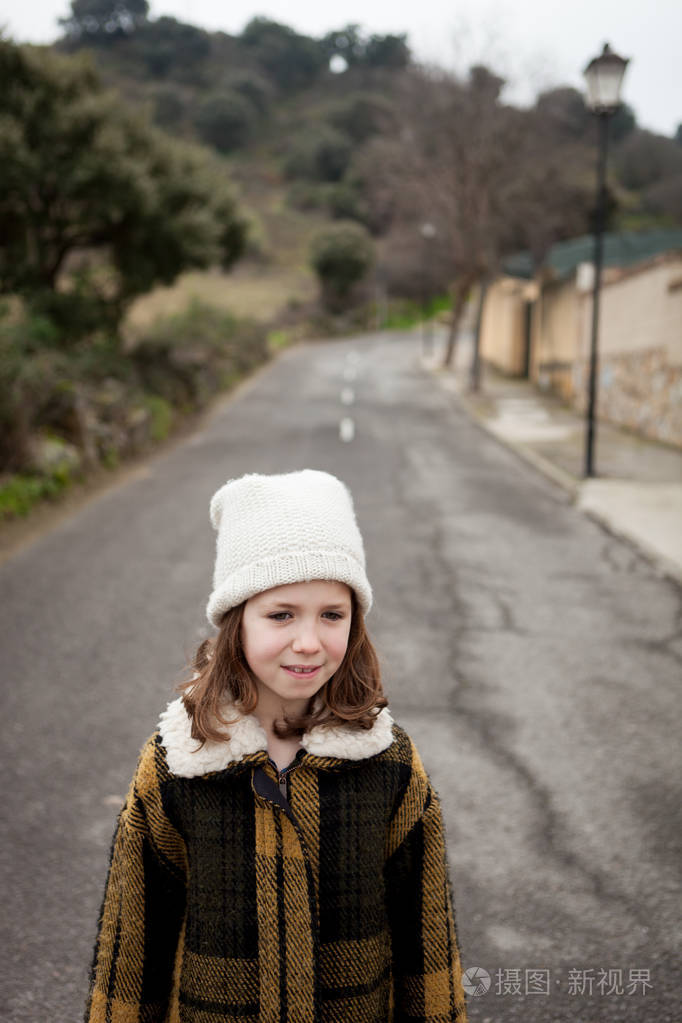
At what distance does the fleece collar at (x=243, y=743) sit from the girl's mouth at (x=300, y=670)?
116 mm

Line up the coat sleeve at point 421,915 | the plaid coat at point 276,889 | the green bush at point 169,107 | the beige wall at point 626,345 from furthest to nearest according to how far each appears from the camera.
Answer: the green bush at point 169,107
the beige wall at point 626,345
the coat sleeve at point 421,915
the plaid coat at point 276,889

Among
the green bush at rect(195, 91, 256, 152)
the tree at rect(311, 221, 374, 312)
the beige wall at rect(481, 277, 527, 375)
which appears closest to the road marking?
the beige wall at rect(481, 277, 527, 375)

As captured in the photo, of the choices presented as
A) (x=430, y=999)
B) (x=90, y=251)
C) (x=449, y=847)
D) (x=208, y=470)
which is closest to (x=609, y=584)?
(x=449, y=847)

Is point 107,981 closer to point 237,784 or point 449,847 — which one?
point 237,784

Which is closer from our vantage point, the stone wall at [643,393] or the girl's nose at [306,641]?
the girl's nose at [306,641]

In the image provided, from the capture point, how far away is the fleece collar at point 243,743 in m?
1.58

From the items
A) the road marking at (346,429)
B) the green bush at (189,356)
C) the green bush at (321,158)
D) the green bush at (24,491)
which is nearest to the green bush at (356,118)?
the green bush at (321,158)

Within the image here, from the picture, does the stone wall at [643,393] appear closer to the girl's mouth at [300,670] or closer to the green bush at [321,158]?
the girl's mouth at [300,670]

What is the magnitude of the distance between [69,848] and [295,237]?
212ft

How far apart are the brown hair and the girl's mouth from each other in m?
0.10

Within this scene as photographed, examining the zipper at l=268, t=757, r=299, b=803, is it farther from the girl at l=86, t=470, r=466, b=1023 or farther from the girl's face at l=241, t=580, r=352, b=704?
the girl's face at l=241, t=580, r=352, b=704

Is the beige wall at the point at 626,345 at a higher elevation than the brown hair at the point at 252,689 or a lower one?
higher

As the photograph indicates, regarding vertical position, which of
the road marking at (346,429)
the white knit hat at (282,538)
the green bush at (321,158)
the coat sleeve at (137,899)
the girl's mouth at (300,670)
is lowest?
the road marking at (346,429)

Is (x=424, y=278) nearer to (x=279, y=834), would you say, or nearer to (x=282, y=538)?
(x=282, y=538)
